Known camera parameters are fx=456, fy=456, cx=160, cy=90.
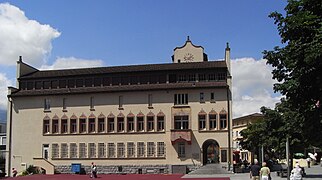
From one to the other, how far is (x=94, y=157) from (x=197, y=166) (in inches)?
549

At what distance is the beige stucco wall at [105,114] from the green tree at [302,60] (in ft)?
132

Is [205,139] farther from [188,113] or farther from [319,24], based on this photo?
[319,24]

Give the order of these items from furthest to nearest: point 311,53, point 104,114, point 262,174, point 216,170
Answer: point 104,114 → point 216,170 → point 262,174 → point 311,53

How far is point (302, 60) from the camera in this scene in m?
15.3

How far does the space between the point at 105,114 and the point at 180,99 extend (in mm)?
10334

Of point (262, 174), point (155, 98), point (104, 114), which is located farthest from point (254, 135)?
point (262, 174)

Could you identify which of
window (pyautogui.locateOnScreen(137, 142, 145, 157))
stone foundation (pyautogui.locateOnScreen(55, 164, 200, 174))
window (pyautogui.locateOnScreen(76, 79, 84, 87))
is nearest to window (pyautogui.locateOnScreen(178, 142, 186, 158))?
stone foundation (pyautogui.locateOnScreen(55, 164, 200, 174))

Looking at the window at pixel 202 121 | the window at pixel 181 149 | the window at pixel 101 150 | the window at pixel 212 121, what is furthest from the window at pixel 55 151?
the window at pixel 212 121

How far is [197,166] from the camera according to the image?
186 feet

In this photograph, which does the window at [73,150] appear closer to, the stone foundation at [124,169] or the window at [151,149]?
the stone foundation at [124,169]

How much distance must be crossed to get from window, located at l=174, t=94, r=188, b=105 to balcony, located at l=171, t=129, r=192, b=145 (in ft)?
12.4

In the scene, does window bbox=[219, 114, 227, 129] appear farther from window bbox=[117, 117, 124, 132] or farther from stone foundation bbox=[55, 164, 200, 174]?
window bbox=[117, 117, 124, 132]

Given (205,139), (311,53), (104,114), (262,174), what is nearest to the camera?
(311,53)

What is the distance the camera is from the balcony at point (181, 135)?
187 feet
